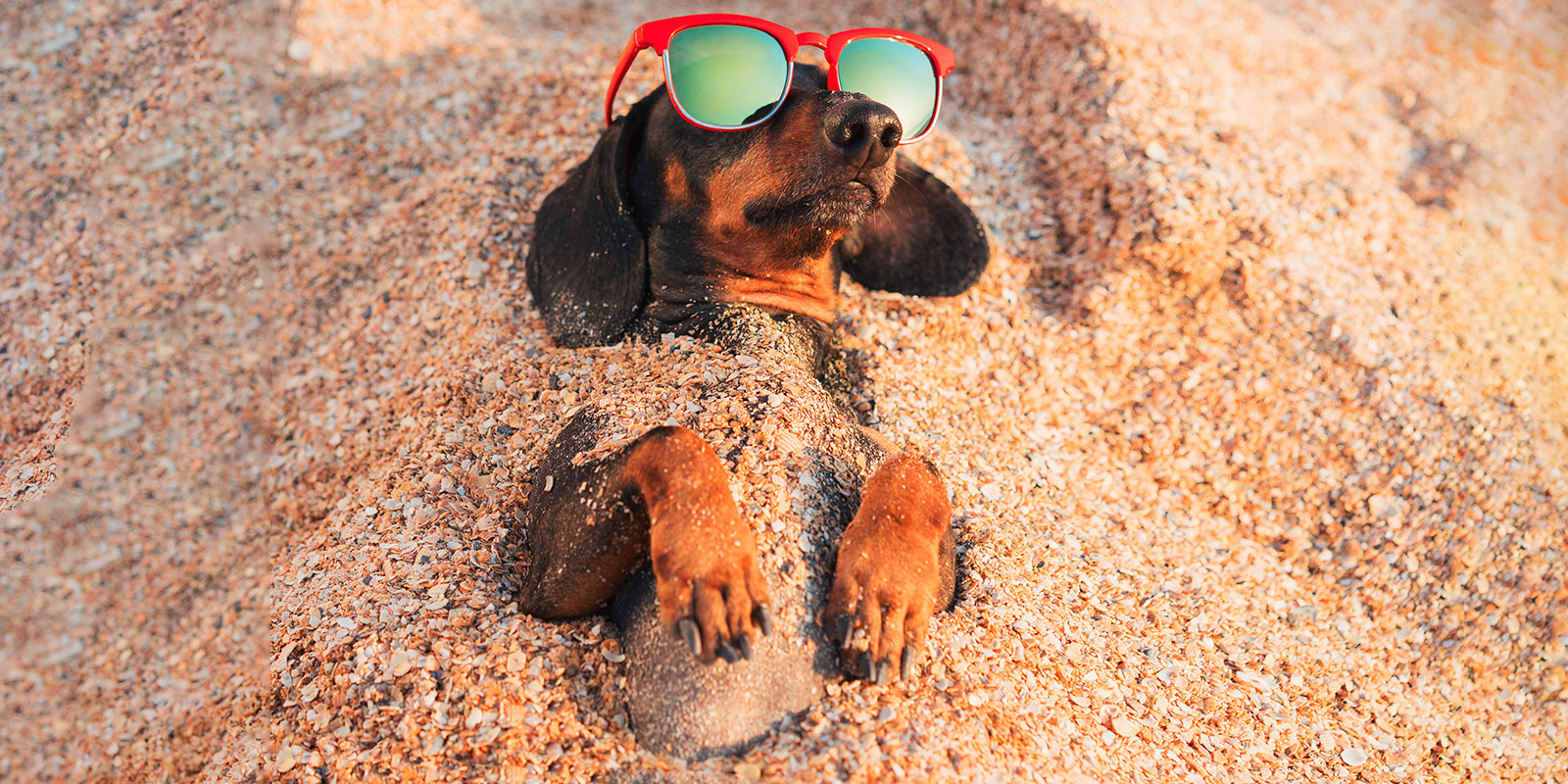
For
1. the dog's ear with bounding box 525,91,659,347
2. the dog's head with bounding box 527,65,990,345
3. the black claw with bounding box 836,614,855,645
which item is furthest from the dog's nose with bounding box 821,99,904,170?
the black claw with bounding box 836,614,855,645

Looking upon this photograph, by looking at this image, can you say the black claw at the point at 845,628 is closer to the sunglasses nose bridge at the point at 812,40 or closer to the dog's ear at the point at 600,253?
the dog's ear at the point at 600,253

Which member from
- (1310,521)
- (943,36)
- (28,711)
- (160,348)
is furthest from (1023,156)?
(28,711)

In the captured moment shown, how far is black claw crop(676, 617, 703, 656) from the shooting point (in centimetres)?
184

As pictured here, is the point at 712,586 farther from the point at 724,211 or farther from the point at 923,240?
the point at 923,240

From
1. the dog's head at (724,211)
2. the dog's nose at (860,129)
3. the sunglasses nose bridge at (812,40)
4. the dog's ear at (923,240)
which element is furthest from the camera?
the dog's ear at (923,240)

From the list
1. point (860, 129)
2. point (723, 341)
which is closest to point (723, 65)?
point (860, 129)

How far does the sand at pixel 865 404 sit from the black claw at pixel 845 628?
0.14 m

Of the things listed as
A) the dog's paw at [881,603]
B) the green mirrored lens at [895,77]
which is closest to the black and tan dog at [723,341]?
the dog's paw at [881,603]

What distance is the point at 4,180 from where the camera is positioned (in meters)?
3.66

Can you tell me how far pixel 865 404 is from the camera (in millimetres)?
2992

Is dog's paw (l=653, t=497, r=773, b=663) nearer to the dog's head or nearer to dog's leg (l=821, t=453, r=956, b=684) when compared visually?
dog's leg (l=821, t=453, r=956, b=684)

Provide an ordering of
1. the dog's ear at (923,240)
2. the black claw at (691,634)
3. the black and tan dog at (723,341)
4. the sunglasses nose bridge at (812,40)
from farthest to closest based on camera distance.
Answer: the dog's ear at (923,240) → the sunglasses nose bridge at (812,40) → the black and tan dog at (723,341) → the black claw at (691,634)

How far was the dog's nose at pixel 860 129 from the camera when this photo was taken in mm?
2205

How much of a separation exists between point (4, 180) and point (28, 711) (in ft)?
7.15
